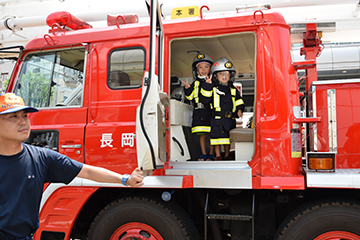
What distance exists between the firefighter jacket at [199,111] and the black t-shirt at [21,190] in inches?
83.1

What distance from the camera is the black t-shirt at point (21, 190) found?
6.23ft

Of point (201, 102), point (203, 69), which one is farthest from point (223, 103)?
point (203, 69)

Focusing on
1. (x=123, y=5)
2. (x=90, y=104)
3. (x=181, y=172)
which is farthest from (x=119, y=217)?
(x=123, y=5)

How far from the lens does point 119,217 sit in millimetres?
3260

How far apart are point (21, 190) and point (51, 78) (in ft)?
6.80

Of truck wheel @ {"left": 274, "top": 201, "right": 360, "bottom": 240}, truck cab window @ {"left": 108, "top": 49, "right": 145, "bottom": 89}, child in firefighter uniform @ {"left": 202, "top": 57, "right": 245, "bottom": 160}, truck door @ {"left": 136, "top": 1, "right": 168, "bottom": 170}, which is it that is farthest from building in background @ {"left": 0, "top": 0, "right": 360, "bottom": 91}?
truck wheel @ {"left": 274, "top": 201, "right": 360, "bottom": 240}

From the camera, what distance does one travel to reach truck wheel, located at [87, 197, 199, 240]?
10.3 feet

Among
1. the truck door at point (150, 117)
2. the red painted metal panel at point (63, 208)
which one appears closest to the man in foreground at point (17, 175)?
the truck door at point (150, 117)

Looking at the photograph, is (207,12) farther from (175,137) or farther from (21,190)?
(21,190)

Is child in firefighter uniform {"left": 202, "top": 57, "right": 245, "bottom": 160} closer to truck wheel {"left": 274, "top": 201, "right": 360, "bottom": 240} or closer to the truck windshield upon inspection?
truck wheel {"left": 274, "top": 201, "right": 360, "bottom": 240}

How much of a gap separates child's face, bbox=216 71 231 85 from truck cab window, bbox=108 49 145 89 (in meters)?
1.08

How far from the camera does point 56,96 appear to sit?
3.69 metres

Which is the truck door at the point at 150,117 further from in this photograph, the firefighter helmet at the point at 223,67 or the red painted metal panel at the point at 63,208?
the firefighter helmet at the point at 223,67

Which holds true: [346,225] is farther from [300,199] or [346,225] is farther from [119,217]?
[119,217]
